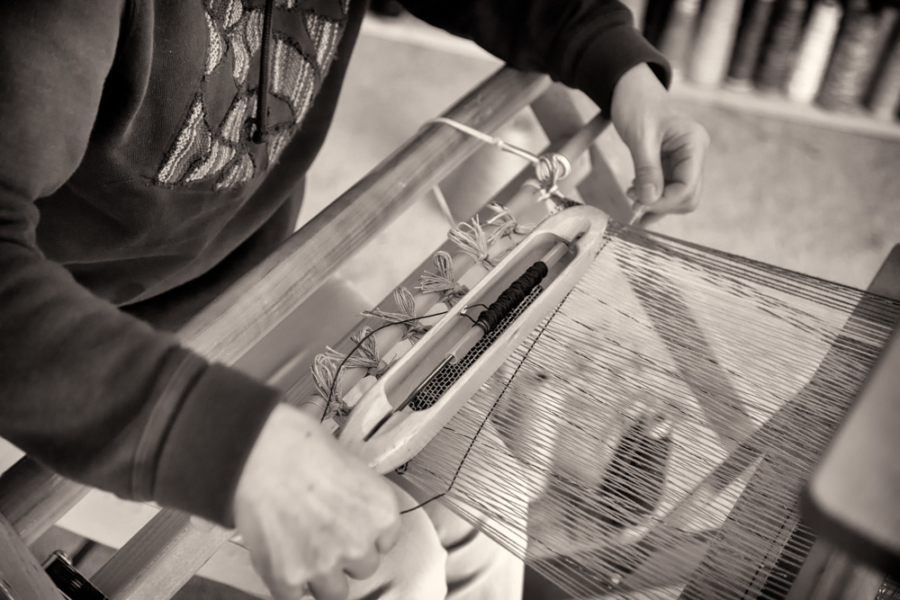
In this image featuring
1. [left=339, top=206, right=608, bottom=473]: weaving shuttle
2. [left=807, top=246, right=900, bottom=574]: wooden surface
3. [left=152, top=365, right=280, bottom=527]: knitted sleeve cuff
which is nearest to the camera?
[left=807, top=246, right=900, bottom=574]: wooden surface

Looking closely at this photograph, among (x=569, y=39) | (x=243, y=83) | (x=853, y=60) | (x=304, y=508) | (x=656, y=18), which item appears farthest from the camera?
(x=656, y=18)

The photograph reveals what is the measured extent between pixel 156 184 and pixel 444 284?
27 cm

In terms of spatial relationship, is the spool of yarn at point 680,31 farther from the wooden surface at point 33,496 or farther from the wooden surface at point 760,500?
the wooden surface at point 33,496

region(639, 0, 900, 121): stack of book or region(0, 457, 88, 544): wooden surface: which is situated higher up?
region(639, 0, 900, 121): stack of book

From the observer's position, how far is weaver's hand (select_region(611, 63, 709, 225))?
0.73m

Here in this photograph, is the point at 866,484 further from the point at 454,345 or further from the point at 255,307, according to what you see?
the point at 255,307

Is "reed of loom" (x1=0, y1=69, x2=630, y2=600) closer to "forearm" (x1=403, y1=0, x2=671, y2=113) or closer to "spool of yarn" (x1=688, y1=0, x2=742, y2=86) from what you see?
"forearm" (x1=403, y1=0, x2=671, y2=113)

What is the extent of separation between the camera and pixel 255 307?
1.88ft

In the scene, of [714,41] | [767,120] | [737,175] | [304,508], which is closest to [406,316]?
[304,508]

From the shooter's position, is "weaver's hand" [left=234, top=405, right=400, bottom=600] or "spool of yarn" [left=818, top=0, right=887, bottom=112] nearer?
"weaver's hand" [left=234, top=405, right=400, bottom=600]

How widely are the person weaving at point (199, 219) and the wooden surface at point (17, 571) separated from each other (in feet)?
0.20

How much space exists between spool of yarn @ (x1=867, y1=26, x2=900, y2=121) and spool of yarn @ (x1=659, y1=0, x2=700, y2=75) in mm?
469

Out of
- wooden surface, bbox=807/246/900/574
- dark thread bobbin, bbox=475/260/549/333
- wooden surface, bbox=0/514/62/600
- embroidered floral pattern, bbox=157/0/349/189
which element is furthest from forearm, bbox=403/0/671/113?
wooden surface, bbox=0/514/62/600

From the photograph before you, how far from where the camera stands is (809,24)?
5.74 ft
